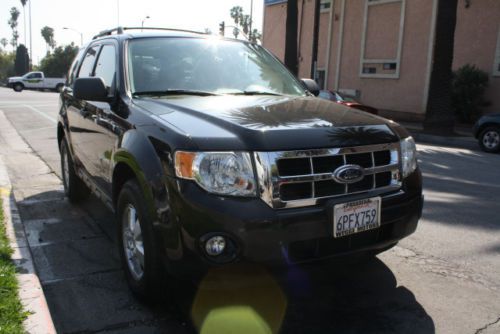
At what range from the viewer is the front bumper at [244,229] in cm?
260

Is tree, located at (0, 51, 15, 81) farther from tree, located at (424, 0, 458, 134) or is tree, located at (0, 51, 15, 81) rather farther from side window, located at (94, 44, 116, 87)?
side window, located at (94, 44, 116, 87)

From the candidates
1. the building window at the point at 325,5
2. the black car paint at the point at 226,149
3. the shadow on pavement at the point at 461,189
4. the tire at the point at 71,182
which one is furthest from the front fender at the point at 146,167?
the building window at the point at 325,5

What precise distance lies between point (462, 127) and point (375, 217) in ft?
52.8

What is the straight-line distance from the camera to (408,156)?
336 cm

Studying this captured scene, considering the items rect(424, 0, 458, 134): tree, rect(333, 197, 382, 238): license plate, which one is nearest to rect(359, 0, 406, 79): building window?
rect(424, 0, 458, 134): tree

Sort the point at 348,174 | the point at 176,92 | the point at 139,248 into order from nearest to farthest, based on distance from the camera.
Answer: the point at 348,174 < the point at 139,248 < the point at 176,92

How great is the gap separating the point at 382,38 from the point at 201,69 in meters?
19.1

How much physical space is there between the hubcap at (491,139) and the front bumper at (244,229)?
10392 millimetres

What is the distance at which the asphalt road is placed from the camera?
120 inches

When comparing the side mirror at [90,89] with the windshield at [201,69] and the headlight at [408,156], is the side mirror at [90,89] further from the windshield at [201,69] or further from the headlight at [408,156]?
the headlight at [408,156]

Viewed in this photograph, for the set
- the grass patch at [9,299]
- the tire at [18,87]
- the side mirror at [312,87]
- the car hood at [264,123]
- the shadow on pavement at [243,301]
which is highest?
the side mirror at [312,87]

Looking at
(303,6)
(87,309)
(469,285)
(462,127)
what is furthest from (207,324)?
(303,6)

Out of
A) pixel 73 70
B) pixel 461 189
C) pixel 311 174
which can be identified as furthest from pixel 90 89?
pixel 461 189

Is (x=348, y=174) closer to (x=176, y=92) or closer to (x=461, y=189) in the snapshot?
(x=176, y=92)
